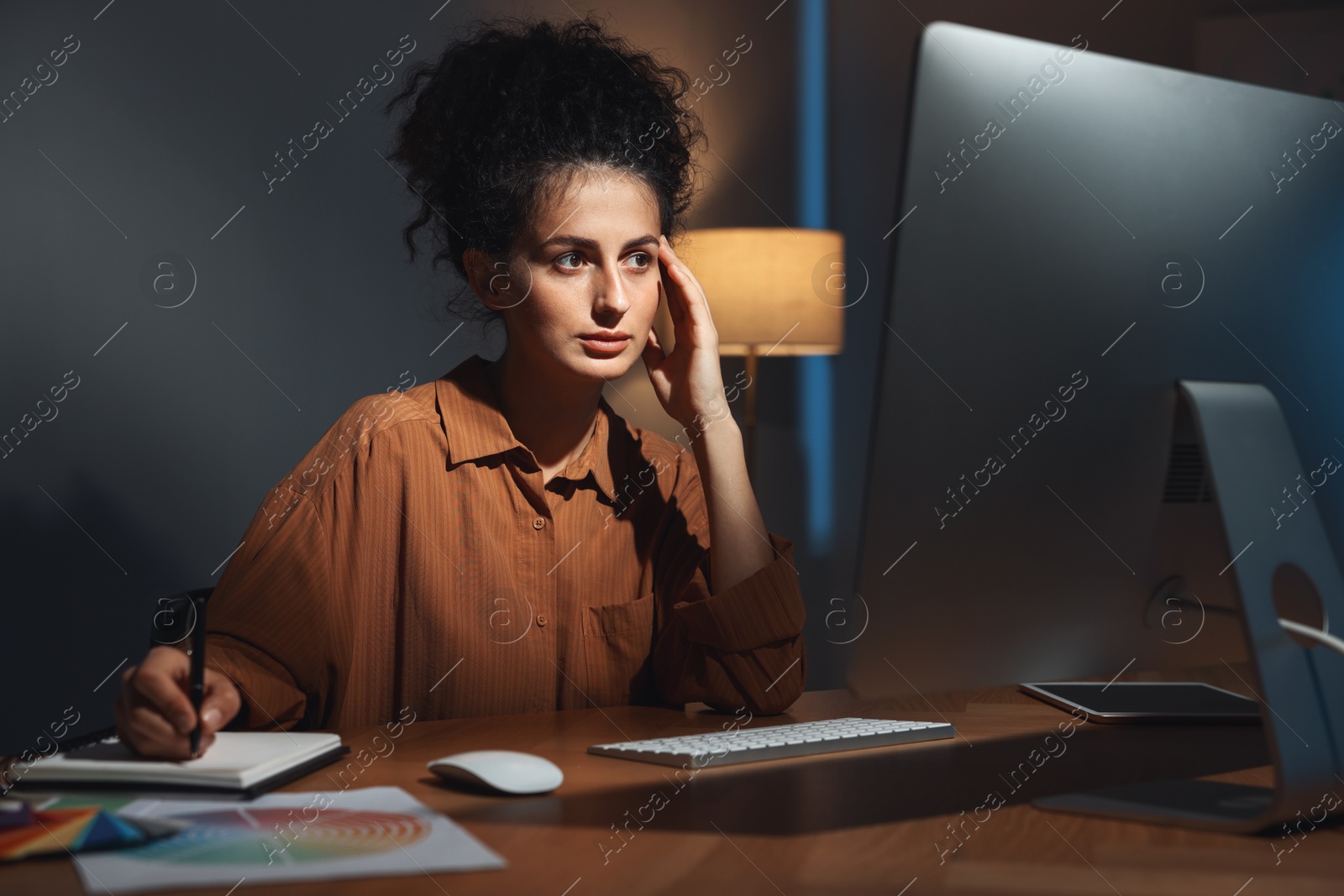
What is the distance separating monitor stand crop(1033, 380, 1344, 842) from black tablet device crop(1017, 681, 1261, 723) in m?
0.30

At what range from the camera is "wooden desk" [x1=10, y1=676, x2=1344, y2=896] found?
593mm

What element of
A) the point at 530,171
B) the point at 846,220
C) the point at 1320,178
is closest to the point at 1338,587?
the point at 1320,178

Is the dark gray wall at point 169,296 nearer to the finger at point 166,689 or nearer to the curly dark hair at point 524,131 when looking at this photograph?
the curly dark hair at point 524,131

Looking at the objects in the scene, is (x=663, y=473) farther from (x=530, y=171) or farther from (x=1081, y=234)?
(x=1081, y=234)

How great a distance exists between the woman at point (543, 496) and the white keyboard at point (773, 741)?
21 centimetres

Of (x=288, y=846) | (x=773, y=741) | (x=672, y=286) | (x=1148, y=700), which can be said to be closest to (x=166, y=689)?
(x=288, y=846)

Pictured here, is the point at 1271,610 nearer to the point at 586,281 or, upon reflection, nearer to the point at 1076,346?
the point at 1076,346

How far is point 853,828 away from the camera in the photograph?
0.70m

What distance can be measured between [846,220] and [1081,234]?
8.18 ft

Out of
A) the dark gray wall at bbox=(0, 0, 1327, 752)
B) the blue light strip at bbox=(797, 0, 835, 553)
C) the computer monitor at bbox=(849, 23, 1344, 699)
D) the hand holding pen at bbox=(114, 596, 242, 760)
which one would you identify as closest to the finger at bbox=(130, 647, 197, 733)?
the hand holding pen at bbox=(114, 596, 242, 760)

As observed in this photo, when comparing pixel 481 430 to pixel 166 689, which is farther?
pixel 481 430

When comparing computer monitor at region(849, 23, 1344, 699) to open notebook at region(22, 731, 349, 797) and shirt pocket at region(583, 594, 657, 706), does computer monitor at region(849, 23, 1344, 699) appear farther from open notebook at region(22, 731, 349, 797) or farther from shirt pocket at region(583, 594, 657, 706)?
shirt pocket at region(583, 594, 657, 706)

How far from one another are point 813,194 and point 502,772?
2660 mm

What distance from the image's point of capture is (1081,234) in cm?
69
